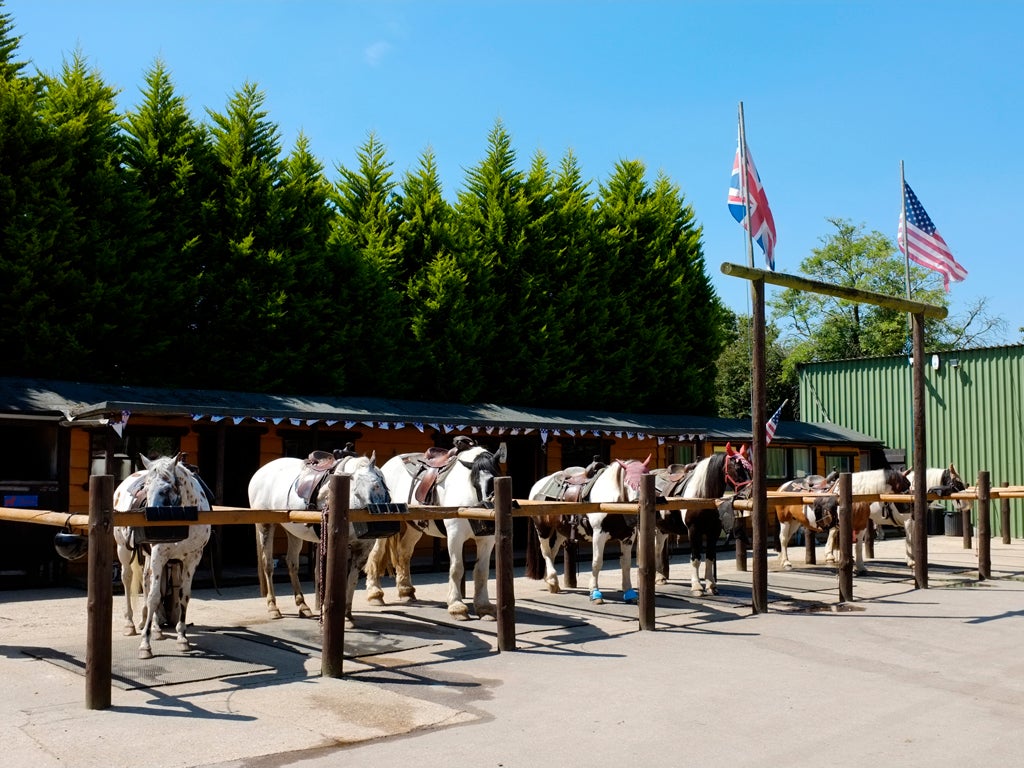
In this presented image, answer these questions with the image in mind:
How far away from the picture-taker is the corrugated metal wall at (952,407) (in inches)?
1096

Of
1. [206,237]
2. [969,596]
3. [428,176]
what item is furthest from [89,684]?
[428,176]

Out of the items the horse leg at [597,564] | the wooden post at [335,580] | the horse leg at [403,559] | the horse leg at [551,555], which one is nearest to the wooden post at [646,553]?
the horse leg at [597,564]

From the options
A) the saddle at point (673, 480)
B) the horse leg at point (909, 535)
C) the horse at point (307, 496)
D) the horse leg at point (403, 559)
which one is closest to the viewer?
the horse at point (307, 496)

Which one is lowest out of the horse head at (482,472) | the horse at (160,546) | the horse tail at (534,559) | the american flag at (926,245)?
the horse tail at (534,559)

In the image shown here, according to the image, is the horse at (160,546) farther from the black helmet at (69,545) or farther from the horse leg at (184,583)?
the black helmet at (69,545)

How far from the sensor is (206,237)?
2266 centimetres

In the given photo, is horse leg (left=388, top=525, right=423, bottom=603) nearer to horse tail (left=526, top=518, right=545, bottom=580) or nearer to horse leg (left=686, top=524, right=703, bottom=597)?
horse tail (left=526, top=518, right=545, bottom=580)

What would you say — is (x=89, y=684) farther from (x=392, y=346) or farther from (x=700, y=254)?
(x=700, y=254)

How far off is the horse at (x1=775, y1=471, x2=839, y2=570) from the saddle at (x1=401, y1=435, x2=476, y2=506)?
22.9 feet

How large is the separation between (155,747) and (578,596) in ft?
27.7

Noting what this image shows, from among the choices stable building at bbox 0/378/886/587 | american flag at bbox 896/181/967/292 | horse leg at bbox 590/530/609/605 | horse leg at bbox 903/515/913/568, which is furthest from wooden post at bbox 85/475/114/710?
horse leg at bbox 903/515/913/568

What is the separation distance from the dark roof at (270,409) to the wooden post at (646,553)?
6.27 metres

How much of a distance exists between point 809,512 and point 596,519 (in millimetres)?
6088

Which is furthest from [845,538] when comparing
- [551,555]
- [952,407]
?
[952,407]
